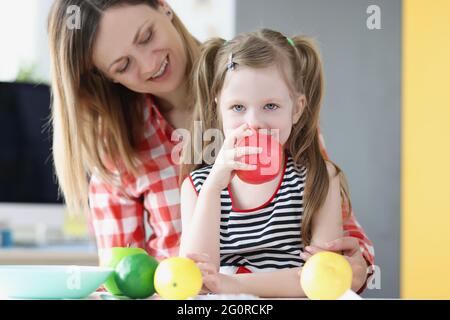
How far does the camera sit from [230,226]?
1006 millimetres

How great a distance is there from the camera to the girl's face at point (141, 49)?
1.16 m

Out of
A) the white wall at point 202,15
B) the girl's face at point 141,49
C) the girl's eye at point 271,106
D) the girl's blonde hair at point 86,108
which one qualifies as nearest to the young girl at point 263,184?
the girl's eye at point 271,106

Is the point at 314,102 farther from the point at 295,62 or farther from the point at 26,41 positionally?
the point at 26,41

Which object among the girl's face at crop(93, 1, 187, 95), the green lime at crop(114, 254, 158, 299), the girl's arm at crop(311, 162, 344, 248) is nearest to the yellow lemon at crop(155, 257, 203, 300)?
the green lime at crop(114, 254, 158, 299)

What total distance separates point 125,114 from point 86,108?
86mm

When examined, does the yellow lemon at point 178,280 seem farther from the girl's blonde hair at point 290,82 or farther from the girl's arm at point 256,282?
the girl's blonde hair at point 290,82

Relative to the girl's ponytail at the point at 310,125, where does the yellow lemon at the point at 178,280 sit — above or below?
below

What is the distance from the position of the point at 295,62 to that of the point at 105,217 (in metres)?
0.65

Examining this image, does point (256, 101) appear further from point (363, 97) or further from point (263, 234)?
point (363, 97)

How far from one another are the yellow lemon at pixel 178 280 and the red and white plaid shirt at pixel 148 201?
59 cm

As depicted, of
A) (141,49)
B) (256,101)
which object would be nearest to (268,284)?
(256,101)

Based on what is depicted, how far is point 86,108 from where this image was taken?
1.26 metres

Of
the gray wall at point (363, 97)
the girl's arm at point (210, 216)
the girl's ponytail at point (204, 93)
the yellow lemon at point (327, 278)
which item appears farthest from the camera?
the gray wall at point (363, 97)
